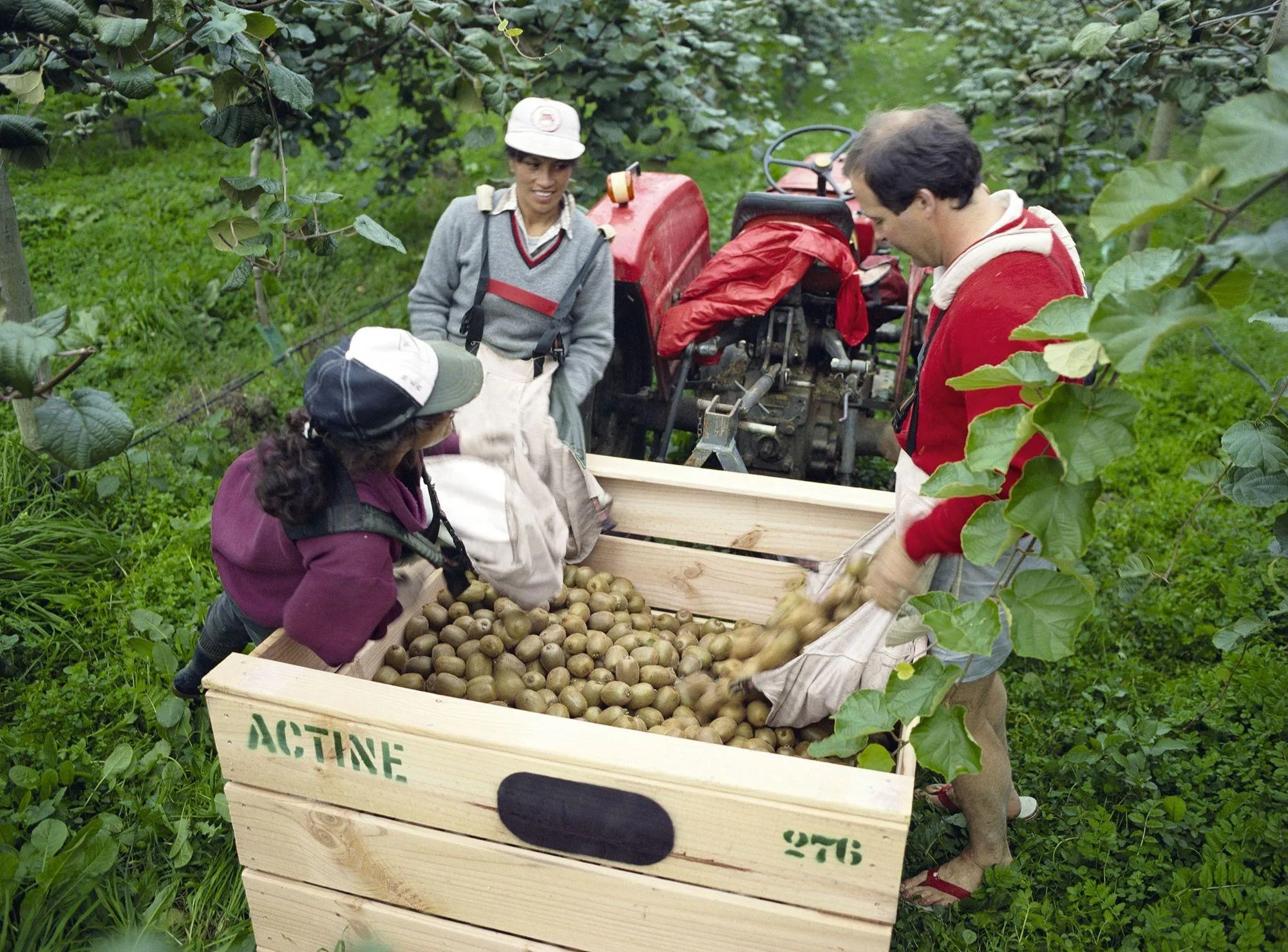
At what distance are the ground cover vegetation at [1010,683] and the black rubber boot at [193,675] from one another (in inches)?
2.6

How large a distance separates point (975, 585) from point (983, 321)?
0.63m

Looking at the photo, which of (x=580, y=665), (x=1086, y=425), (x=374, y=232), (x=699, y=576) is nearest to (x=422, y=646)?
(x=580, y=665)

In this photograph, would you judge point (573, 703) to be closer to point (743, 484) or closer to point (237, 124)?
point (743, 484)

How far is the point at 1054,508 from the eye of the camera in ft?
4.65

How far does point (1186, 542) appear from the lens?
168 inches

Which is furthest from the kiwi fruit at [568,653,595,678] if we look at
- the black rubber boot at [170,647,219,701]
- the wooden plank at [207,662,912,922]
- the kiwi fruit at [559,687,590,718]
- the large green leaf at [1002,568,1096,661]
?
the large green leaf at [1002,568,1096,661]

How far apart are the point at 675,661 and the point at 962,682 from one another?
0.87 meters

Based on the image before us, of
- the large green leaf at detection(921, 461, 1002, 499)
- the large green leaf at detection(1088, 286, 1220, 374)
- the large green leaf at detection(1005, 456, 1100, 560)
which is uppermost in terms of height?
the large green leaf at detection(1088, 286, 1220, 374)

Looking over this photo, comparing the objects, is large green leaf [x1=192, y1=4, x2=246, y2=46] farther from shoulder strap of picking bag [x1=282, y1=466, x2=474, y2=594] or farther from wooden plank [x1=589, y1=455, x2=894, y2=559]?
wooden plank [x1=589, y1=455, x2=894, y2=559]

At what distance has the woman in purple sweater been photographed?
2.06 m

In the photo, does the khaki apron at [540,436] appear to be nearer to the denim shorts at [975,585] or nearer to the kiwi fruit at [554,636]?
the kiwi fruit at [554,636]

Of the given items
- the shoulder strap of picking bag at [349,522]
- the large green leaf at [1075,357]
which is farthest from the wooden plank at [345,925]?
the large green leaf at [1075,357]

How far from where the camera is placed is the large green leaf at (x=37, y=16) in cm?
213

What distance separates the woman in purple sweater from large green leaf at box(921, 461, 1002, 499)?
3.37 feet
